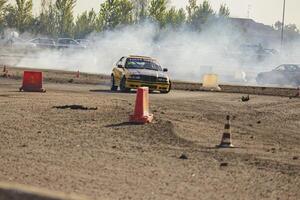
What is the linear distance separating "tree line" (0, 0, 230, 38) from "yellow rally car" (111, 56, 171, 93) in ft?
205

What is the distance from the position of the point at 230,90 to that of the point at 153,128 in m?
17.5

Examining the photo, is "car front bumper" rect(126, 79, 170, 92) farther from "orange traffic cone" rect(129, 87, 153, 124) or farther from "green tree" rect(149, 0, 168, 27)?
"green tree" rect(149, 0, 168, 27)

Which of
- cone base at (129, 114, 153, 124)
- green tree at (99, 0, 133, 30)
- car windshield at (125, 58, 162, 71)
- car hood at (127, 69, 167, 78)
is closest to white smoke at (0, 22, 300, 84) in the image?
green tree at (99, 0, 133, 30)

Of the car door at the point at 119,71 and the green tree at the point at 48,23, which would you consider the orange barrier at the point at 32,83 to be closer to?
the car door at the point at 119,71

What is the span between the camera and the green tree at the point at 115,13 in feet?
314

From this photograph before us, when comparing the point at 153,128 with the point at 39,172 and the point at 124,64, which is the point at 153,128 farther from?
the point at 124,64

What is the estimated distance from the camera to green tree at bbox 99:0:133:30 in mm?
95812

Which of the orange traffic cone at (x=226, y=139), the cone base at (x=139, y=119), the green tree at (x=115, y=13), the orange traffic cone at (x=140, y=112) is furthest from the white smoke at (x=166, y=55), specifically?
the orange traffic cone at (x=226, y=139)

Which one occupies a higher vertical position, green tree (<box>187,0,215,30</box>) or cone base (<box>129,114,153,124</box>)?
green tree (<box>187,0,215,30</box>)

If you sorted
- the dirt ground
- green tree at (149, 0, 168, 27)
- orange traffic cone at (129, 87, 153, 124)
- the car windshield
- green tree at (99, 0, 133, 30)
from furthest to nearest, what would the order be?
green tree at (149, 0, 168, 27) → green tree at (99, 0, 133, 30) → the car windshield → orange traffic cone at (129, 87, 153, 124) → the dirt ground

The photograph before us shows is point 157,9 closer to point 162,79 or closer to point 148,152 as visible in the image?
point 162,79

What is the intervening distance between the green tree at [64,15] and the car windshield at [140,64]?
Result: 8142 centimetres

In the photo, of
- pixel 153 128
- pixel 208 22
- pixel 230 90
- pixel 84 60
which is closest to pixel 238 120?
pixel 153 128

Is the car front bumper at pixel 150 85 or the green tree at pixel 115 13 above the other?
the green tree at pixel 115 13
